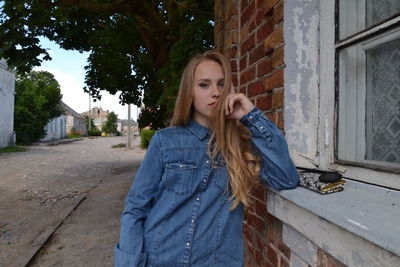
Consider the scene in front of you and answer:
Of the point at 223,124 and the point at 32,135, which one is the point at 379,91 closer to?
the point at 223,124

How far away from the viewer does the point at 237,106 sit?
1510 millimetres

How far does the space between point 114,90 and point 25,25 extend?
431 cm

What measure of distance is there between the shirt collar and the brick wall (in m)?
0.42

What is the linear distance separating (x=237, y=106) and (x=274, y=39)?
483mm

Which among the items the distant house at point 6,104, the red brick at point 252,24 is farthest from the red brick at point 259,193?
the distant house at point 6,104

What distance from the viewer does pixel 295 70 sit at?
1.54 meters

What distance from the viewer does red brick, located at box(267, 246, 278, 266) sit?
170cm

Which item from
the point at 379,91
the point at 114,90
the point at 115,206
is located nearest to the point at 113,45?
the point at 114,90

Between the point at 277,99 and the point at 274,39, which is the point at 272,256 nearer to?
the point at 277,99

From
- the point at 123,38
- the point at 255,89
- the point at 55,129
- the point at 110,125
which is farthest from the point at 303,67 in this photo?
the point at 110,125

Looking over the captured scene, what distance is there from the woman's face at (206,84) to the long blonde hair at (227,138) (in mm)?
24

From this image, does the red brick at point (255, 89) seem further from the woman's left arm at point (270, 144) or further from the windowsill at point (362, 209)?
the windowsill at point (362, 209)

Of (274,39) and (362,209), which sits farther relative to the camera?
(274,39)

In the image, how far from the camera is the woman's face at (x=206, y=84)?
63.4 inches
